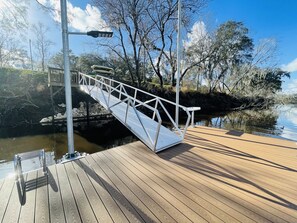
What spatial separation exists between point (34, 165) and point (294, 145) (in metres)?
5.30

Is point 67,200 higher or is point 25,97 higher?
point 25,97

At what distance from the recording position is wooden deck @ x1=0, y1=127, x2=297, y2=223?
1510 mm

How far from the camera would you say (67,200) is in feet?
5.58

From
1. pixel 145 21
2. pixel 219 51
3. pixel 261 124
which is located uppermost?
pixel 145 21

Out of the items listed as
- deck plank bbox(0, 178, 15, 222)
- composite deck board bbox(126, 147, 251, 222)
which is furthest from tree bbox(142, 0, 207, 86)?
deck plank bbox(0, 178, 15, 222)

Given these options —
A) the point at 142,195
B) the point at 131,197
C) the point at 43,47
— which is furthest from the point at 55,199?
the point at 43,47

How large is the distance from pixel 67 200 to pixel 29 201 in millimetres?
411

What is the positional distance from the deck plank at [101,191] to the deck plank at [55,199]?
382 mm

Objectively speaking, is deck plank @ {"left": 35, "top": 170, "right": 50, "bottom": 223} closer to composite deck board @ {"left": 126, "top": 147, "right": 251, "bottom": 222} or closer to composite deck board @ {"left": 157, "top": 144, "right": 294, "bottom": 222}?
composite deck board @ {"left": 126, "top": 147, "right": 251, "bottom": 222}

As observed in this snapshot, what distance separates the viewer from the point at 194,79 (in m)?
20.2

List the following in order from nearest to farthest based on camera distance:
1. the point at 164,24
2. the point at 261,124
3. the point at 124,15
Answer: the point at 261,124
the point at 124,15
the point at 164,24

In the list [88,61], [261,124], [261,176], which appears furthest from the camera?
[88,61]

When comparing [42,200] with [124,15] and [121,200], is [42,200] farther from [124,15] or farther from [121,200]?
[124,15]

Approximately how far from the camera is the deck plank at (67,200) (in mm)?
1473
